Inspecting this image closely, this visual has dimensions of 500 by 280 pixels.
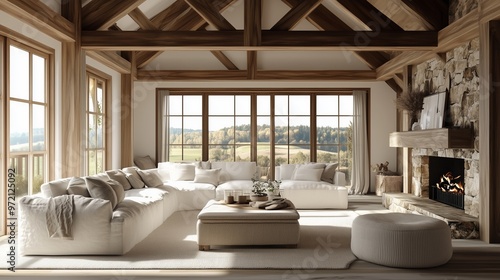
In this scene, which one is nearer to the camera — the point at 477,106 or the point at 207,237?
the point at 207,237

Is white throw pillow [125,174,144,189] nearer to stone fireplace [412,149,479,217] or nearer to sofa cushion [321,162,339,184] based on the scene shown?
sofa cushion [321,162,339,184]

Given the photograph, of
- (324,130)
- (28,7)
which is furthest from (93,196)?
(324,130)

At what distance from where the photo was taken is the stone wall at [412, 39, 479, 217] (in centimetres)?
637

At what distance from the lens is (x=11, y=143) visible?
19.7 feet

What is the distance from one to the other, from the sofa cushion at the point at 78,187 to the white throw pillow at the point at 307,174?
464cm

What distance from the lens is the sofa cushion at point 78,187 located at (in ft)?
17.9

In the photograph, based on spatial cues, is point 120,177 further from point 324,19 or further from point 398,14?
point 324,19

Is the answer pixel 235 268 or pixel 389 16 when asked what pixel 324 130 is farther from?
pixel 235 268

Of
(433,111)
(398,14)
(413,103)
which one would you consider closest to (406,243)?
(433,111)

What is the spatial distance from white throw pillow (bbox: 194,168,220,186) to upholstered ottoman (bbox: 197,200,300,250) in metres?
3.88

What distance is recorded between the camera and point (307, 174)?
31.0 ft

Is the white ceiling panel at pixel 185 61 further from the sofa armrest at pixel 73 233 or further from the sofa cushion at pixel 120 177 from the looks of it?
the sofa armrest at pixel 73 233

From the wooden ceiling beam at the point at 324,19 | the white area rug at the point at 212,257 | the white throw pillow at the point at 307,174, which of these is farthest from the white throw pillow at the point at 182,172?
the wooden ceiling beam at the point at 324,19

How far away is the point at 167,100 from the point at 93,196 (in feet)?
19.0
